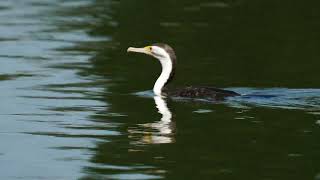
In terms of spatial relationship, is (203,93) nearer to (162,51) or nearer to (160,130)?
(162,51)

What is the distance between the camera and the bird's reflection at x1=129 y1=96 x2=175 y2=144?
16683 mm

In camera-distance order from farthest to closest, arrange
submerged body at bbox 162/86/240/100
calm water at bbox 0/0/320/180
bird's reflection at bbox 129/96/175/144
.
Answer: submerged body at bbox 162/86/240/100
bird's reflection at bbox 129/96/175/144
calm water at bbox 0/0/320/180

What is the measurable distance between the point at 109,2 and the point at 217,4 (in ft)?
10.1

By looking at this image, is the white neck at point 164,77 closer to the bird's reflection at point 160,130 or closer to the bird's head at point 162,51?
the bird's head at point 162,51

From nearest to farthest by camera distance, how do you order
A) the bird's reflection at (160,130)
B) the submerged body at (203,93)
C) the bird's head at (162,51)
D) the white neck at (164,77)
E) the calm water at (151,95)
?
1. the calm water at (151,95)
2. the bird's reflection at (160,130)
3. the submerged body at (203,93)
4. the white neck at (164,77)
5. the bird's head at (162,51)

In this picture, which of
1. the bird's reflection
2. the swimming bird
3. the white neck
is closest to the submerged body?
the swimming bird

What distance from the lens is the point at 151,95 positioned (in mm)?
21578

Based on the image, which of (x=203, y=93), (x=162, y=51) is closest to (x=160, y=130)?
(x=203, y=93)

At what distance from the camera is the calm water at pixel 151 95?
15312mm

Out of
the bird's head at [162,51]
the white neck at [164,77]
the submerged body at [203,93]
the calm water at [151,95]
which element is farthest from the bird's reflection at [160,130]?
the bird's head at [162,51]

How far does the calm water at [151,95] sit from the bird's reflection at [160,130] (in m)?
0.03

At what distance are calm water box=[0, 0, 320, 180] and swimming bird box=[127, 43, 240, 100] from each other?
198mm

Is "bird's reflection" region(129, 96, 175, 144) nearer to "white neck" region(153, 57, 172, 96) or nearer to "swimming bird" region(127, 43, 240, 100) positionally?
"swimming bird" region(127, 43, 240, 100)

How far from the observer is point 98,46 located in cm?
2756
